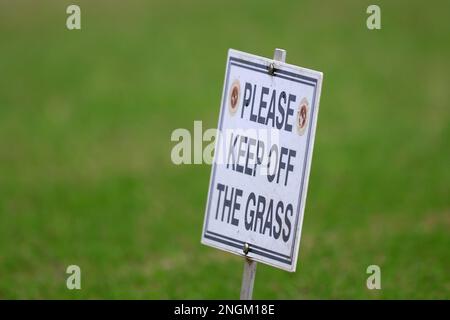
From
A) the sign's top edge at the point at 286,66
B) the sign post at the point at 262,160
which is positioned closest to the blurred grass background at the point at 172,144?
the sign post at the point at 262,160

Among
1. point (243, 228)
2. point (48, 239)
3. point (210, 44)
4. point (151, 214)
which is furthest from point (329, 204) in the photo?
point (210, 44)

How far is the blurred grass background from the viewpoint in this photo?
315 inches

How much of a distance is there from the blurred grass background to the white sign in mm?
2121

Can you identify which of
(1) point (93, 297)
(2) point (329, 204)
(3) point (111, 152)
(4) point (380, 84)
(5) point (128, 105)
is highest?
(4) point (380, 84)

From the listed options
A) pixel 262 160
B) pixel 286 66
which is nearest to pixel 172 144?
pixel 262 160

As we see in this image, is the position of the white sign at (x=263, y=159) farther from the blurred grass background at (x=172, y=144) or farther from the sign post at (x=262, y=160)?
the blurred grass background at (x=172, y=144)

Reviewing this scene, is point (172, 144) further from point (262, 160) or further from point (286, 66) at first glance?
point (286, 66)

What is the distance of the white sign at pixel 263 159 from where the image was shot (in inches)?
205

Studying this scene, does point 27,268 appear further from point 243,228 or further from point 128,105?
point 128,105

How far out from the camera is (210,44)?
1577 cm

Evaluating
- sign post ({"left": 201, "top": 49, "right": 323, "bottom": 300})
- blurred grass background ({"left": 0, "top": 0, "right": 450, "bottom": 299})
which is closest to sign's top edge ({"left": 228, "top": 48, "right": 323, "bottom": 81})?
sign post ({"left": 201, "top": 49, "right": 323, "bottom": 300})

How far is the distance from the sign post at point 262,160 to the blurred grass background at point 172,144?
2095 mm

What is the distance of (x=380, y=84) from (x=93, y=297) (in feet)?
26.7

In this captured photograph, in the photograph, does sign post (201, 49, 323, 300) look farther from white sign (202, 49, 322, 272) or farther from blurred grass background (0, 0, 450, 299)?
blurred grass background (0, 0, 450, 299)
